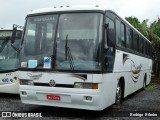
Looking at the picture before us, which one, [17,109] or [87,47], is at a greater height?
[87,47]

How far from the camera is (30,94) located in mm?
8445

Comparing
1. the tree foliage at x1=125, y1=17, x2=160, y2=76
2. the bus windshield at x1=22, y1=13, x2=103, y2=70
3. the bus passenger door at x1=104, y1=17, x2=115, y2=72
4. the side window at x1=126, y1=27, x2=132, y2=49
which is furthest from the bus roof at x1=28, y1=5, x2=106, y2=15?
the tree foliage at x1=125, y1=17, x2=160, y2=76

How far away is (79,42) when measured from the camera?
8.17 meters

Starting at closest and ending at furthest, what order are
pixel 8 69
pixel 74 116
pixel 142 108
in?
pixel 74 116 < pixel 142 108 < pixel 8 69

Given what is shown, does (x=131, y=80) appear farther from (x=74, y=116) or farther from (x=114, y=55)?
(x=74, y=116)

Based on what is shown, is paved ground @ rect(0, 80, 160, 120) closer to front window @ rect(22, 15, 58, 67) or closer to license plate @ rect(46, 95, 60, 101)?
license plate @ rect(46, 95, 60, 101)

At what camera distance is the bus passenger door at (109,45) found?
827cm

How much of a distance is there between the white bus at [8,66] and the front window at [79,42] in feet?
11.5

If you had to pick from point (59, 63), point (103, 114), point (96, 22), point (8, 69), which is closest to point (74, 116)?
point (103, 114)

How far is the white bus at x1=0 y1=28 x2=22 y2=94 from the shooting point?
11.5 m

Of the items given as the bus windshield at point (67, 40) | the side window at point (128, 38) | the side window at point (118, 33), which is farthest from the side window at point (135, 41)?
the bus windshield at point (67, 40)

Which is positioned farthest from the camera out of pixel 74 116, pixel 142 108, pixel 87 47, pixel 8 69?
pixel 8 69

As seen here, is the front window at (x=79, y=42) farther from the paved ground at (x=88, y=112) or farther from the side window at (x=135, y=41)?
the side window at (x=135, y=41)

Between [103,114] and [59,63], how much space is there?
2059 millimetres
